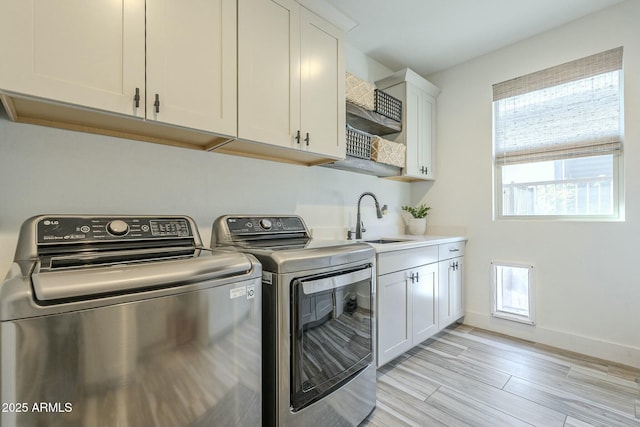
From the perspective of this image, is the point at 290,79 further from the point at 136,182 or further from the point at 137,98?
the point at 136,182

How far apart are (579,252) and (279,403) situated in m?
2.62

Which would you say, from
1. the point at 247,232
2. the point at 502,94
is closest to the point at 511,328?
the point at 502,94

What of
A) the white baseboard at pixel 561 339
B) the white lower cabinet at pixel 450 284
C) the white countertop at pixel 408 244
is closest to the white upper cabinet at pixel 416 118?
the white countertop at pixel 408 244

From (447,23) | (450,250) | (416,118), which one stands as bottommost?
(450,250)

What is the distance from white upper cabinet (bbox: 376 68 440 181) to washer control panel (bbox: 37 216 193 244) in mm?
2125

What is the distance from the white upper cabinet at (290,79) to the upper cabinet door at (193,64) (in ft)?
0.22

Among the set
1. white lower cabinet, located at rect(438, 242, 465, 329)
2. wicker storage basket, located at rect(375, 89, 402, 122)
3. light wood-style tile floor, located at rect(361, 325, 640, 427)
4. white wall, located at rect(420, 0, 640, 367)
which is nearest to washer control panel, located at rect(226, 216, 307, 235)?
light wood-style tile floor, located at rect(361, 325, 640, 427)

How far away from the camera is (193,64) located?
1.39m

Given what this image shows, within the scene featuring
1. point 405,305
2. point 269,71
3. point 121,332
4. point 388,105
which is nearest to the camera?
point 121,332

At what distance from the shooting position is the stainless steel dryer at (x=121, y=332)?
2.35ft

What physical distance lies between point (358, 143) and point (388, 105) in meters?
0.65

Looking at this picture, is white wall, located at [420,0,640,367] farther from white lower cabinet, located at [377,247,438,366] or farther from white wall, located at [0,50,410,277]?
white wall, located at [0,50,410,277]

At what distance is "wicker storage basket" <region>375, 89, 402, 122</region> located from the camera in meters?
2.58

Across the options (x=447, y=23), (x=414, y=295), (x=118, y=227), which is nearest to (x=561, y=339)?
(x=414, y=295)
